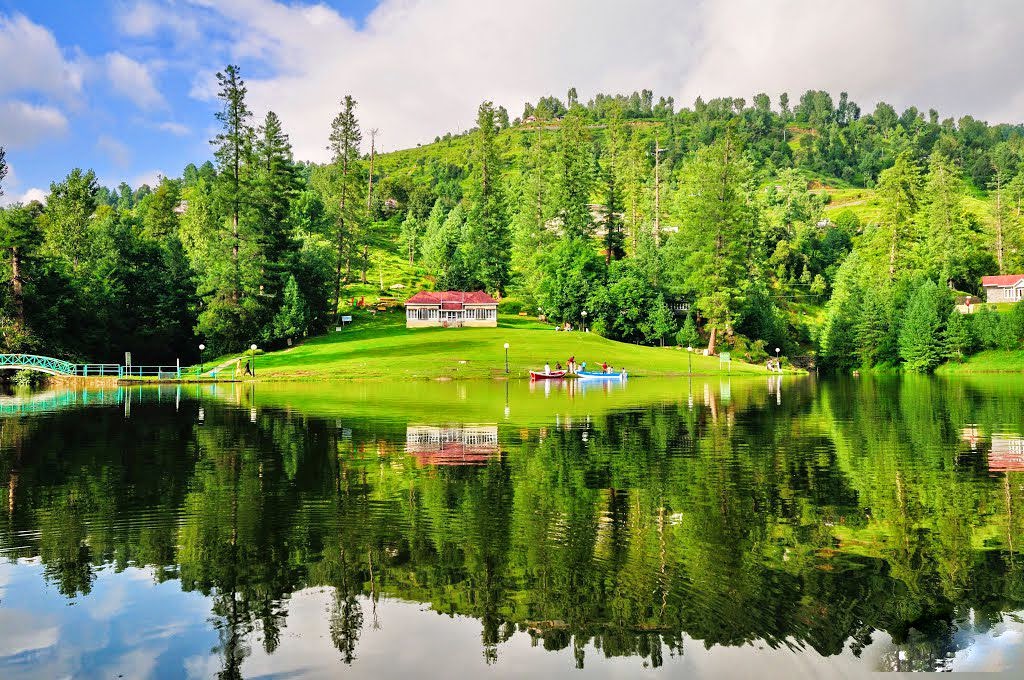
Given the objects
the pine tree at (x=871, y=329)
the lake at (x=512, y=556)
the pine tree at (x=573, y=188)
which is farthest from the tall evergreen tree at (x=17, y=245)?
the pine tree at (x=871, y=329)

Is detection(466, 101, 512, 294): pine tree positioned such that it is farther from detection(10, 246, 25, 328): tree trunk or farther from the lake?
the lake

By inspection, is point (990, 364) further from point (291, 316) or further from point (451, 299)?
point (291, 316)

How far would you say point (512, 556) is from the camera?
1444cm

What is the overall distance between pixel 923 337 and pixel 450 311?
62784mm

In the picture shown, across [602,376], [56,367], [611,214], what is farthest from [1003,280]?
[56,367]

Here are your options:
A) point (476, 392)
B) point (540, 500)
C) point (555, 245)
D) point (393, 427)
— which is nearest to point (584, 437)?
point (393, 427)

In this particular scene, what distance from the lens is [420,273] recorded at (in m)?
144

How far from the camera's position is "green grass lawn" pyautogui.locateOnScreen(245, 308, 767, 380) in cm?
7750

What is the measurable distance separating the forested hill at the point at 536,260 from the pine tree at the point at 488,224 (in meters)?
0.41

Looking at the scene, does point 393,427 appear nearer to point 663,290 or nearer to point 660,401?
point 660,401

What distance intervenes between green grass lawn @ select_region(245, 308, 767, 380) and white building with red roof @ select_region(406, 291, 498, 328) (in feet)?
20.1

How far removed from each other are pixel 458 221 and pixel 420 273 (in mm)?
11701

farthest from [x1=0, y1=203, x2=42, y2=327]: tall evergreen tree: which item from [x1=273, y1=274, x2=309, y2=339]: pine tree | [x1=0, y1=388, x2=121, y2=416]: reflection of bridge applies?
[x1=273, y1=274, x2=309, y2=339]: pine tree

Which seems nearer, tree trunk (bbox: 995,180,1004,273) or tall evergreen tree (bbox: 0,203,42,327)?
tall evergreen tree (bbox: 0,203,42,327)
